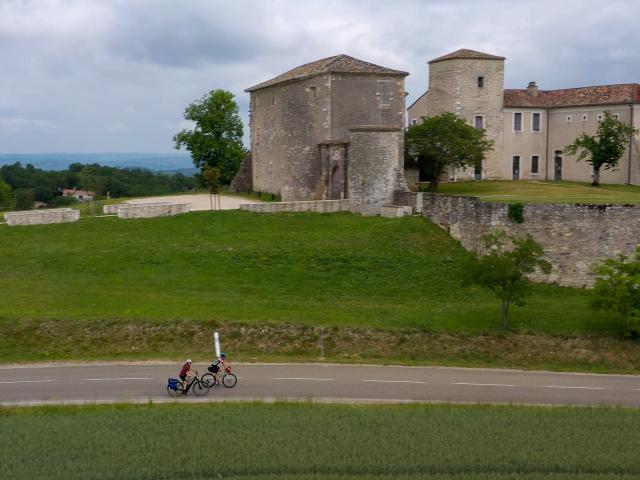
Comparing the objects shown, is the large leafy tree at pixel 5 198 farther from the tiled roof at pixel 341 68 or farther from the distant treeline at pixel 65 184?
the tiled roof at pixel 341 68

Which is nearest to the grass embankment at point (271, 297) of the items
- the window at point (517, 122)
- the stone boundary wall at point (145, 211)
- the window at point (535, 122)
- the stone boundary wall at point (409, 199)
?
the stone boundary wall at point (145, 211)

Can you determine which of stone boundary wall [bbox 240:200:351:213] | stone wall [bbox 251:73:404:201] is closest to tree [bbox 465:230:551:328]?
stone boundary wall [bbox 240:200:351:213]

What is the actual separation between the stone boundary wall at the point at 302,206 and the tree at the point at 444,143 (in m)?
6.98

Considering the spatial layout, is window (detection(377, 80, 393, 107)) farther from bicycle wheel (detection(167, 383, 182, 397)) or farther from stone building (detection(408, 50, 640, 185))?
bicycle wheel (detection(167, 383, 182, 397))

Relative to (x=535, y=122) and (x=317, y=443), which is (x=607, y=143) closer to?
(x=535, y=122)

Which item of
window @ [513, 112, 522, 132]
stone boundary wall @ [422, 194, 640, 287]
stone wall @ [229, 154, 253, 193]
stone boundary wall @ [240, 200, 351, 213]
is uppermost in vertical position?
window @ [513, 112, 522, 132]

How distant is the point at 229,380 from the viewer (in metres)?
22.3

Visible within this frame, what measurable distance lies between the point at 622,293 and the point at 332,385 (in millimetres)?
10928

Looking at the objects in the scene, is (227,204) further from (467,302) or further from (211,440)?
(211,440)

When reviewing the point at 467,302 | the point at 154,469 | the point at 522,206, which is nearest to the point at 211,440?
the point at 154,469

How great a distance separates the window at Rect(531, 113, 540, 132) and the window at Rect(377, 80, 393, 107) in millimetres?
15093

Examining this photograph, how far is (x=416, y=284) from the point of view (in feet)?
103

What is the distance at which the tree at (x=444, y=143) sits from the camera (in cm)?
4316

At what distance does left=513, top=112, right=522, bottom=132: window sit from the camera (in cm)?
5362
